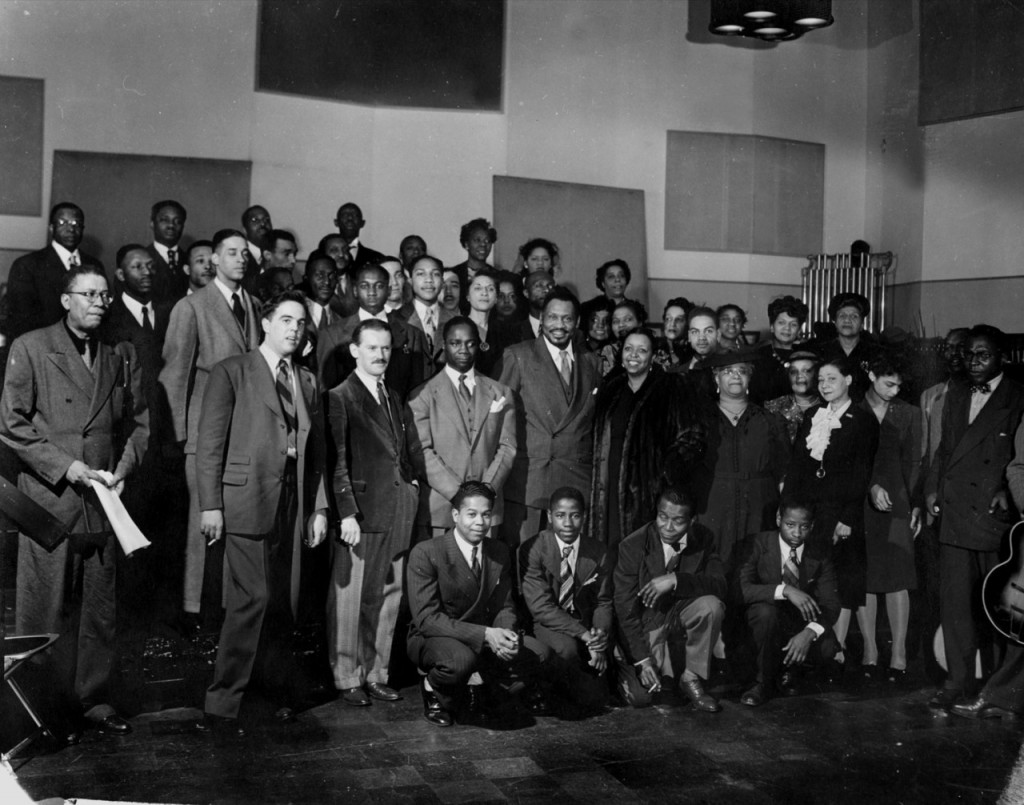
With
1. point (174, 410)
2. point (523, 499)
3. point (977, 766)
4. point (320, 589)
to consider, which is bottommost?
point (977, 766)

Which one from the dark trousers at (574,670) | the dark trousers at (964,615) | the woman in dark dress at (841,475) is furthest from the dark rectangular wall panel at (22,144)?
the dark trousers at (964,615)

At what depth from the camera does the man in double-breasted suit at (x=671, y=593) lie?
4.69 metres

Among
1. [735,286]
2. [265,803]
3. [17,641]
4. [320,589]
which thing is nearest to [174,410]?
[320,589]

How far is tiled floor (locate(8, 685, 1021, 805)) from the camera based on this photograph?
11.6ft

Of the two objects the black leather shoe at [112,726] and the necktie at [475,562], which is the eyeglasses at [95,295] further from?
the necktie at [475,562]

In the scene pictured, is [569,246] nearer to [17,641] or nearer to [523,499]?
[523,499]

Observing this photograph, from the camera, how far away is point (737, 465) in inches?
197

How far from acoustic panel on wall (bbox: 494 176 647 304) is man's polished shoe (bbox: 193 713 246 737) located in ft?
14.9

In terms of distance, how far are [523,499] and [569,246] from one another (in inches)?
139

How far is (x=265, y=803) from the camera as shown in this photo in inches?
135

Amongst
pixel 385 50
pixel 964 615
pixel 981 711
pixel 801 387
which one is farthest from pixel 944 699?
pixel 385 50

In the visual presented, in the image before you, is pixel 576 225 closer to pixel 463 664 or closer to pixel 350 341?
pixel 350 341

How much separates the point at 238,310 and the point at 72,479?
4.22ft

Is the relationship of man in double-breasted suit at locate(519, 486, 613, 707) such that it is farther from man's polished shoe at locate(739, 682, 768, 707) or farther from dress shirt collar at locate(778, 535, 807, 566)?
dress shirt collar at locate(778, 535, 807, 566)
